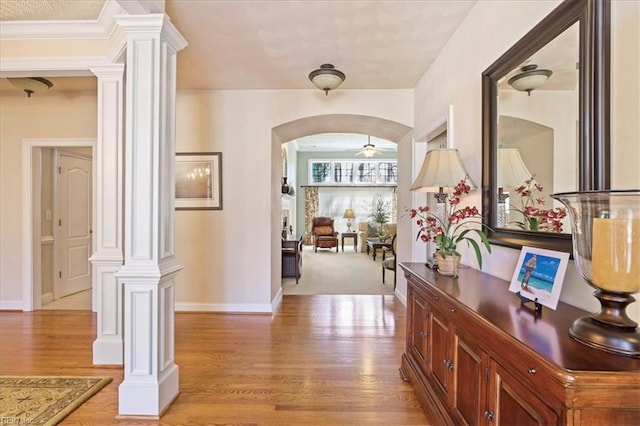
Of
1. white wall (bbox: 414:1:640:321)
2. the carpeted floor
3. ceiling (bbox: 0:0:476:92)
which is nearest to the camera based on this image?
white wall (bbox: 414:1:640:321)

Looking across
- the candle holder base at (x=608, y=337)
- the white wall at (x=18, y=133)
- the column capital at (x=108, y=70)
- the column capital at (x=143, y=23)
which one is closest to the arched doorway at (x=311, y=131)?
the column capital at (x=108, y=70)

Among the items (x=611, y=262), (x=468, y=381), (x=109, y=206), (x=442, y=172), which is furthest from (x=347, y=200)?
(x=611, y=262)

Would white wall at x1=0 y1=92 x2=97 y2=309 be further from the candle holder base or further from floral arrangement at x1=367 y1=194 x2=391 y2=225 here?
floral arrangement at x1=367 y1=194 x2=391 y2=225

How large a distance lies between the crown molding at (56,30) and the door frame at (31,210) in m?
1.59

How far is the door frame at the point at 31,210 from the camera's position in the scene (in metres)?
4.06

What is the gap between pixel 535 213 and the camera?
1.60m

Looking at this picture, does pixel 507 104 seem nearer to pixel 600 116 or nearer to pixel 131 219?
pixel 600 116

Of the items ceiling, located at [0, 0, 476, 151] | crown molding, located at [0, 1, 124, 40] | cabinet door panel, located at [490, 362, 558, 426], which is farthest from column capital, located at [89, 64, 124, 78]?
cabinet door panel, located at [490, 362, 558, 426]

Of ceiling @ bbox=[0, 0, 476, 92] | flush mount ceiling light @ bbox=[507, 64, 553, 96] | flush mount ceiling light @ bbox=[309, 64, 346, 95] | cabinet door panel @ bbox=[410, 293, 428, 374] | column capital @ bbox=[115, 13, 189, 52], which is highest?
ceiling @ bbox=[0, 0, 476, 92]

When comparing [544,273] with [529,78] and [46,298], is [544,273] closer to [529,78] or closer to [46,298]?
[529,78]

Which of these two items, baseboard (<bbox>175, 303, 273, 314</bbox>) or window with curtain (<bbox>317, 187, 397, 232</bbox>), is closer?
baseboard (<bbox>175, 303, 273, 314</bbox>)

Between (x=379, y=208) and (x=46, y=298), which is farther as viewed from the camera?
(x=379, y=208)

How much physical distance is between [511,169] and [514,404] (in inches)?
49.7

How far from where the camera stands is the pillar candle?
0.87m
